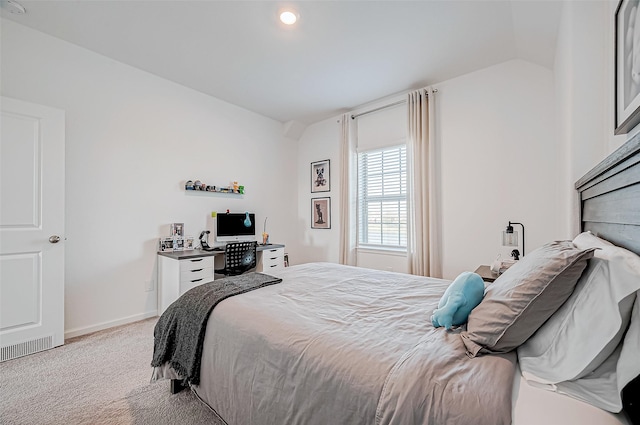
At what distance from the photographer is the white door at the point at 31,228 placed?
2266 millimetres

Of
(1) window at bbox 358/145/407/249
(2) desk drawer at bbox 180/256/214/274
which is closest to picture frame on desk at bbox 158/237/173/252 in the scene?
(2) desk drawer at bbox 180/256/214/274

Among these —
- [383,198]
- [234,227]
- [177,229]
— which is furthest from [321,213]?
[177,229]

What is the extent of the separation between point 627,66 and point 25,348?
4.30 meters

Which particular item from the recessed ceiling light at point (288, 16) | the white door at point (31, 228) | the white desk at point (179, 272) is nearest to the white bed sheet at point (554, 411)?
the white desk at point (179, 272)

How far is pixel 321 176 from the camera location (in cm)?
469

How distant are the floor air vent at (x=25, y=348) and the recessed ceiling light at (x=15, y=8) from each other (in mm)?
2705

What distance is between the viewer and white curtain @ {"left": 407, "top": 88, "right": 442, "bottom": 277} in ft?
11.2

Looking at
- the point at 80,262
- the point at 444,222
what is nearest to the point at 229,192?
the point at 80,262

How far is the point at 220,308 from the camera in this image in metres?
1.54

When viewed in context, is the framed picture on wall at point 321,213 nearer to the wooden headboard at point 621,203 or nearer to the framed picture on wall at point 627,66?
the wooden headboard at point 621,203

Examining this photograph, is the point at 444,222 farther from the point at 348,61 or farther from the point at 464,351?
the point at 464,351

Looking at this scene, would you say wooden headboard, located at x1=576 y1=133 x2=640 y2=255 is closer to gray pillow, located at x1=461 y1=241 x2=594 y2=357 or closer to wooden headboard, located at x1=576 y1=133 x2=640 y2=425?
wooden headboard, located at x1=576 y1=133 x2=640 y2=425

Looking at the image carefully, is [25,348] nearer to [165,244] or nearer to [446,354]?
[165,244]

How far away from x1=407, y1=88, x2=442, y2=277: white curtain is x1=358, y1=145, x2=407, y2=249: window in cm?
35
